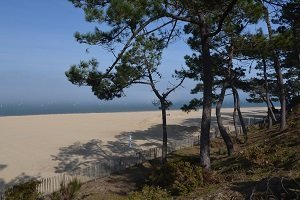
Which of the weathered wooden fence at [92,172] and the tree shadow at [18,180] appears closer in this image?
the weathered wooden fence at [92,172]

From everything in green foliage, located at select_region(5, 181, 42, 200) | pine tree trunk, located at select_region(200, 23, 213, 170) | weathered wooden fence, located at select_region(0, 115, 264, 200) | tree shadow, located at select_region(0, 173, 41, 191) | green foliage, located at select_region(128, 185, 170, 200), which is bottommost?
tree shadow, located at select_region(0, 173, 41, 191)

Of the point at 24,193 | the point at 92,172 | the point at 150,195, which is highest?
the point at 150,195

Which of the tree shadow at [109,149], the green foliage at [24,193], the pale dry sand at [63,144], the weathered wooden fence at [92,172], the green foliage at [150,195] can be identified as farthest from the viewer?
the tree shadow at [109,149]

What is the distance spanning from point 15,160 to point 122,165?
35.7 feet

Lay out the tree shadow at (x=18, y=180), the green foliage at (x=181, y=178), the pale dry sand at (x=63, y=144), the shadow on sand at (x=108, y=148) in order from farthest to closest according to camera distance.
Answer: the shadow on sand at (x=108, y=148) → the pale dry sand at (x=63, y=144) → the tree shadow at (x=18, y=180) → the green foliage at (x=181, y=178)

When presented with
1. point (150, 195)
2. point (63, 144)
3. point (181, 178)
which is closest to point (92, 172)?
point (181, 178)

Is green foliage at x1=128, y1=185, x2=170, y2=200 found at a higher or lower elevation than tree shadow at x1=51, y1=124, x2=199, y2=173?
higher

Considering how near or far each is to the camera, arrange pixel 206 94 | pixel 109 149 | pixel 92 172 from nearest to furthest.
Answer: pixel 206 94 → pixel 92 172 → pixel 109 149

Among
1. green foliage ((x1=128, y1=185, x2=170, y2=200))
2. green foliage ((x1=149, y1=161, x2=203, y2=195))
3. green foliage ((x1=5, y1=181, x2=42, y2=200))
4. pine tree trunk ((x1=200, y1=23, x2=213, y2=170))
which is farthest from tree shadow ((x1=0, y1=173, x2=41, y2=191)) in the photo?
green foliage ((x1=128, y1=185, x2=170, y2=200))

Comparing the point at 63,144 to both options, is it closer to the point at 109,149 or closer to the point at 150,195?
the point at 109,149

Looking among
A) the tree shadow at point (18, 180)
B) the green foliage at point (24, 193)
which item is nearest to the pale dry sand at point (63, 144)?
the tree shadow at point (18, 180)

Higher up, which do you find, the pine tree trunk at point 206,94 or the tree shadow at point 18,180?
the pine tree trunk at point 206,94

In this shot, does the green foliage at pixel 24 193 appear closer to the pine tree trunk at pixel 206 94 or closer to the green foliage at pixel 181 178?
the green foliage at pixel 181 178

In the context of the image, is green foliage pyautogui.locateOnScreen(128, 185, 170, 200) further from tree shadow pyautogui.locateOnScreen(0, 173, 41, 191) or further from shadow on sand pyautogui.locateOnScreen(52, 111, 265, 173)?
shadow on sand pyautogui.locateOnScreen(52, 111, 265, 173)
